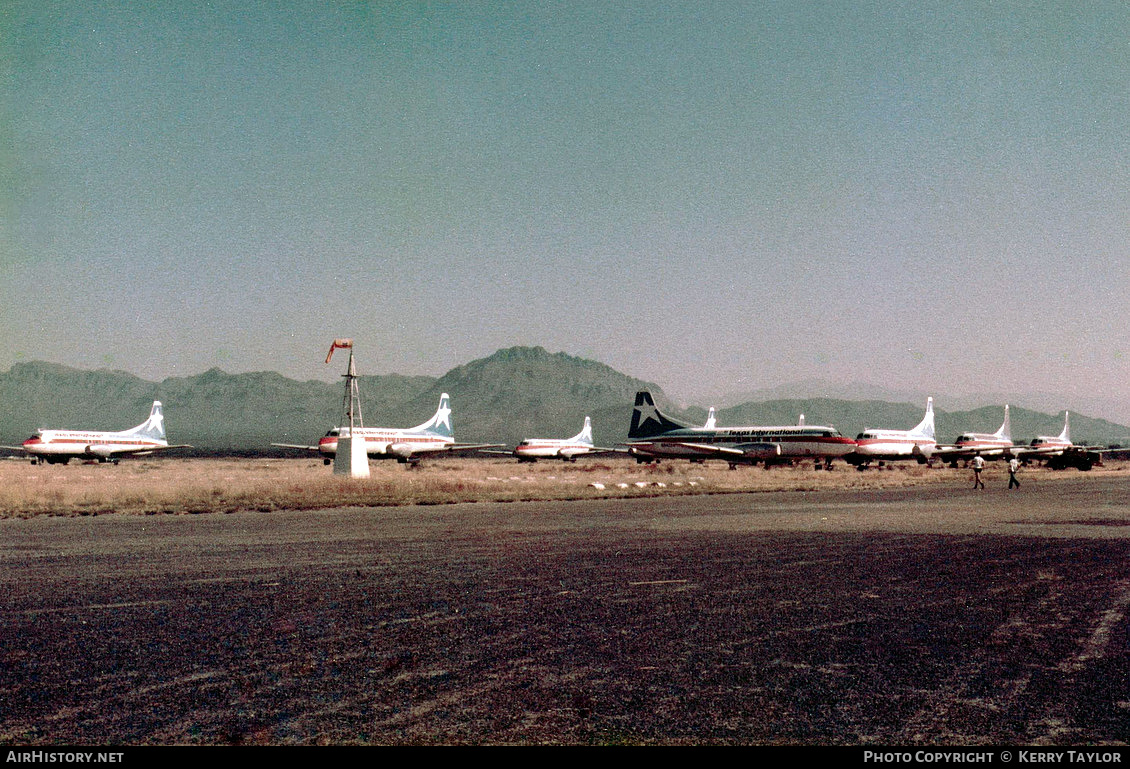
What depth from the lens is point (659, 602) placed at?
11.1 meters

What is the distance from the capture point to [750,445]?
74.0 m

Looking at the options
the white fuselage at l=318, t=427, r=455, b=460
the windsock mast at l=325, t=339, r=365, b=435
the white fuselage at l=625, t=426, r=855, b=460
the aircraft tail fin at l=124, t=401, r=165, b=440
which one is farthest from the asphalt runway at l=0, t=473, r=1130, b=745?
the aircraft tail fin at l=124, t=401, r=165, b=440

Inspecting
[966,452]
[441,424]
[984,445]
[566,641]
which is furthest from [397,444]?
[566,641]

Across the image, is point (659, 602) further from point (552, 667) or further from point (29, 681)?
point (29, 681)

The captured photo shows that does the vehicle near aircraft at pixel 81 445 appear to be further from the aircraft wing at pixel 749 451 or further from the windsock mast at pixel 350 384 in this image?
the aircraft wing at pixel 749 451

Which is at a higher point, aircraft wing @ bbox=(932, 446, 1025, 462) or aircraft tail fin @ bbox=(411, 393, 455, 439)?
aircraft tail fin @ bbox=(411, 393, 455, 439)

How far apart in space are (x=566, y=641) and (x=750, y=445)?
2646 inches

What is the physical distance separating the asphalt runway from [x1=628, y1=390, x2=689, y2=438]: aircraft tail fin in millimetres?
77070

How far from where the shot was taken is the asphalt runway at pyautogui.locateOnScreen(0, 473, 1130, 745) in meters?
6.20

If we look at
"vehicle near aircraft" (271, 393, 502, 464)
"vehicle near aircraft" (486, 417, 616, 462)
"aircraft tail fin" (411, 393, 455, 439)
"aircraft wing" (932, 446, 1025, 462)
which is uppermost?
"aircraft tail fin" (411, 393, 455, 439)

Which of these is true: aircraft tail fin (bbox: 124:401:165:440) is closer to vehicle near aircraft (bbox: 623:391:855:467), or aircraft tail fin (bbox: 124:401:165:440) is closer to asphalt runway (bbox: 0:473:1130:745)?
vehicle near aircraft (bbox: 623:391:855:467)

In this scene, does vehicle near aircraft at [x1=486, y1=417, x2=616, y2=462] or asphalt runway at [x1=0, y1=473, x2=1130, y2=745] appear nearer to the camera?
asphalt runway at [x1=0, y1=473, x2=1130, y2=745]

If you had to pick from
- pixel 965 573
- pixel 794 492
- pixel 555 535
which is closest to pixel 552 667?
pixel 965 573

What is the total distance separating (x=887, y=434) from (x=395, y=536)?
65.4m
